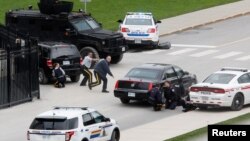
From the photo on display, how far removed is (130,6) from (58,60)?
23.9 meters

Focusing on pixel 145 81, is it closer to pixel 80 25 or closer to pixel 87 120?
pixel 87 120

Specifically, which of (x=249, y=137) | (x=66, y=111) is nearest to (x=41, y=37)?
(x=66, y=111)

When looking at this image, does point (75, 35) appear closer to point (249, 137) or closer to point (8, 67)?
point (8, 67)

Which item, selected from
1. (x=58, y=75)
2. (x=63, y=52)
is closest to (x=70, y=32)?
(x=63, y=52)

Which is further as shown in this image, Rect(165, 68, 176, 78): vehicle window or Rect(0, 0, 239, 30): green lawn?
Rect(0, 0, 239, 30): green lawn

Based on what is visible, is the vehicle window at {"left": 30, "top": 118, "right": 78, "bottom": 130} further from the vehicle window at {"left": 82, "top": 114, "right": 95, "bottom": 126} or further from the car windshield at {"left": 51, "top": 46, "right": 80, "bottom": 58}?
the car windshield at {"left": 51, "top": 46, "right": 80, "bottom": 58}

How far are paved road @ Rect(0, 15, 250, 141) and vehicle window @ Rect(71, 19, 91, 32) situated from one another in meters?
2.08

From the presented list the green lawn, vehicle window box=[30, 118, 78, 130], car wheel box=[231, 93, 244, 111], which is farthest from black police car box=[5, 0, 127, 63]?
vehicle window box=[30, 118, 78, 130]

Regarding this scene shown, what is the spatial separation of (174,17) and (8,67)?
26016mm

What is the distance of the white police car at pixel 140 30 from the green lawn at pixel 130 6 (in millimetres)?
7283

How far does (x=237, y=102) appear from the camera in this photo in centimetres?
2956

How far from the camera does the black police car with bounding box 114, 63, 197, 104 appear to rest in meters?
30.1

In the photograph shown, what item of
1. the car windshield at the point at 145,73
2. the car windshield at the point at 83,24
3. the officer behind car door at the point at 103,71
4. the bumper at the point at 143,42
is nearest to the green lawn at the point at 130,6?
the bumper at the point at 143,42

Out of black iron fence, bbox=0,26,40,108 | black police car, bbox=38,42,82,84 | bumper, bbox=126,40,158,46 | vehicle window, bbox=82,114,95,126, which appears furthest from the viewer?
bumper, bbox=126,40,158,46
